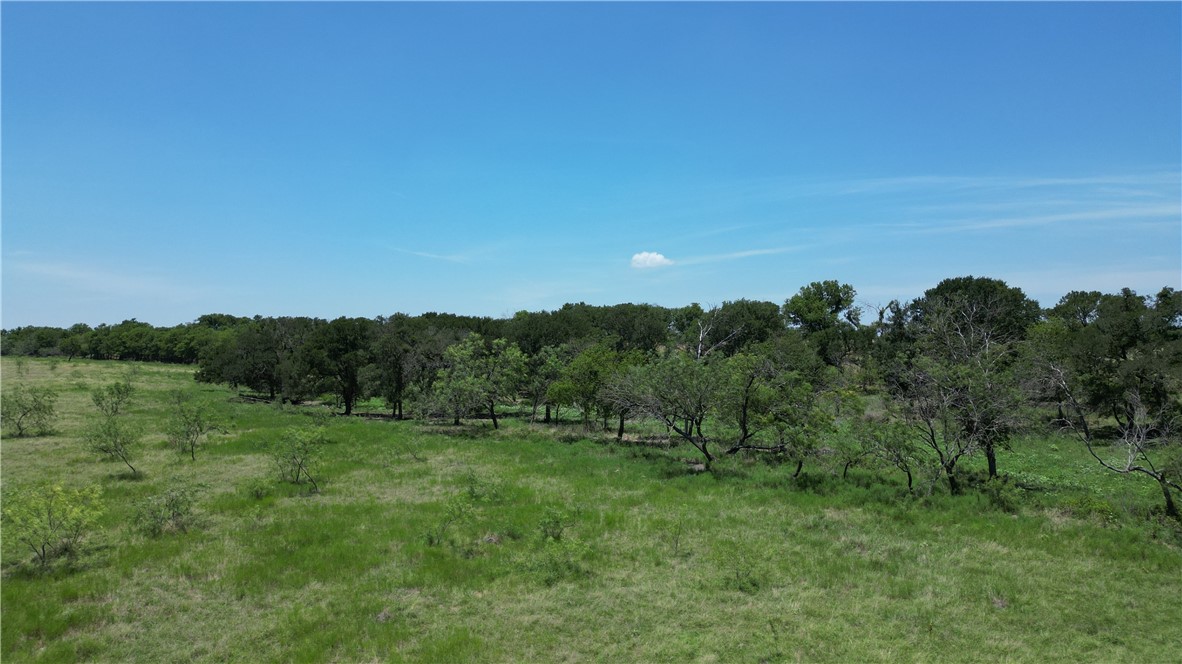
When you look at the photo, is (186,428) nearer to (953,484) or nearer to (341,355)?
(341,355)

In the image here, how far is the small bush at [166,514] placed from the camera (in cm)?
1673

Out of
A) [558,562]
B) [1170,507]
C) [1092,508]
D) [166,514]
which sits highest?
[1170,507]

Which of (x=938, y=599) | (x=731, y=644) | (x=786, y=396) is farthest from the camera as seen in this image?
(x=786, y=396)

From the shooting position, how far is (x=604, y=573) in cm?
1457

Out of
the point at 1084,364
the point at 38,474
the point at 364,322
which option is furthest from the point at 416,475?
the point at 1084,364

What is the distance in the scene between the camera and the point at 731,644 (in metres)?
11.0

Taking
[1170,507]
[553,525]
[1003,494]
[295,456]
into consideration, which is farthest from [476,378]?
[1170,507]

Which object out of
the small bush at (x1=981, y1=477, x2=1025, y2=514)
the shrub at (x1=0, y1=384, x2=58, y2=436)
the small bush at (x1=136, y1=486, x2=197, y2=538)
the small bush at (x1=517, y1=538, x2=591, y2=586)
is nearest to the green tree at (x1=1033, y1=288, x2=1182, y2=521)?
the small bush at (x1=981, y1=477, x2=1025, y2=514)

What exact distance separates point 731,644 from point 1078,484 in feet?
74.2

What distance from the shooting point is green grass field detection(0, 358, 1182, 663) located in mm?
10898

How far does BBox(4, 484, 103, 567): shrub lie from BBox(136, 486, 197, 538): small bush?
1730 mm

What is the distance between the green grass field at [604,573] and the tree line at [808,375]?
269 cm

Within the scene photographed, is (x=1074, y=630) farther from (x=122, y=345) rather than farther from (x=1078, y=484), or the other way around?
(x=122, y=345)

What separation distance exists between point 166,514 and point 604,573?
568 inches
